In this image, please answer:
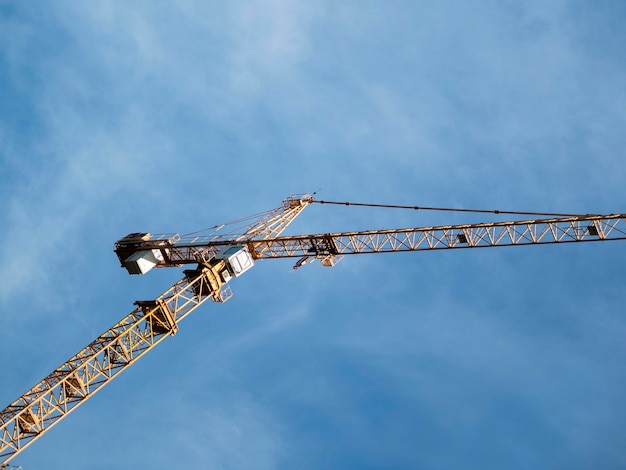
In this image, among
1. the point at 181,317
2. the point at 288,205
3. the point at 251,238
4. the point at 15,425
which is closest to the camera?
the point at 15,425

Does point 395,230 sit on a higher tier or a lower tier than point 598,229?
lower

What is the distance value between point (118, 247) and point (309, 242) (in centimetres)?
1647

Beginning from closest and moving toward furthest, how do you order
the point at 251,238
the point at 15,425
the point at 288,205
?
the point at 15,425 → the point at 251,238 → the point at 288,205

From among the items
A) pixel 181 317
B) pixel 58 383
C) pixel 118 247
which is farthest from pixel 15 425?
pixel 118 247

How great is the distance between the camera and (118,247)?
57625 millimetres

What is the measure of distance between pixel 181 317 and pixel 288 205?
26.2m

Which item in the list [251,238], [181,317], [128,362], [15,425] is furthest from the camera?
[251,238]

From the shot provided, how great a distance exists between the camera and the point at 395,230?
5666 cm

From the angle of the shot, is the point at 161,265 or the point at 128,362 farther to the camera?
the point at 161,265

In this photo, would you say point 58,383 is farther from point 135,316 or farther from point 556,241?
point 556,241

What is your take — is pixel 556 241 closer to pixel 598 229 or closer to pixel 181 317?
pixel 598 229

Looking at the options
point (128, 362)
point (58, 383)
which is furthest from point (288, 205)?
point (58, 383)

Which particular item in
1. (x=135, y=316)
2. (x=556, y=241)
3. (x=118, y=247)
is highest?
(x=556, y=241)

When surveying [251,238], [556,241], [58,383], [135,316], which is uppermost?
[556,241]
